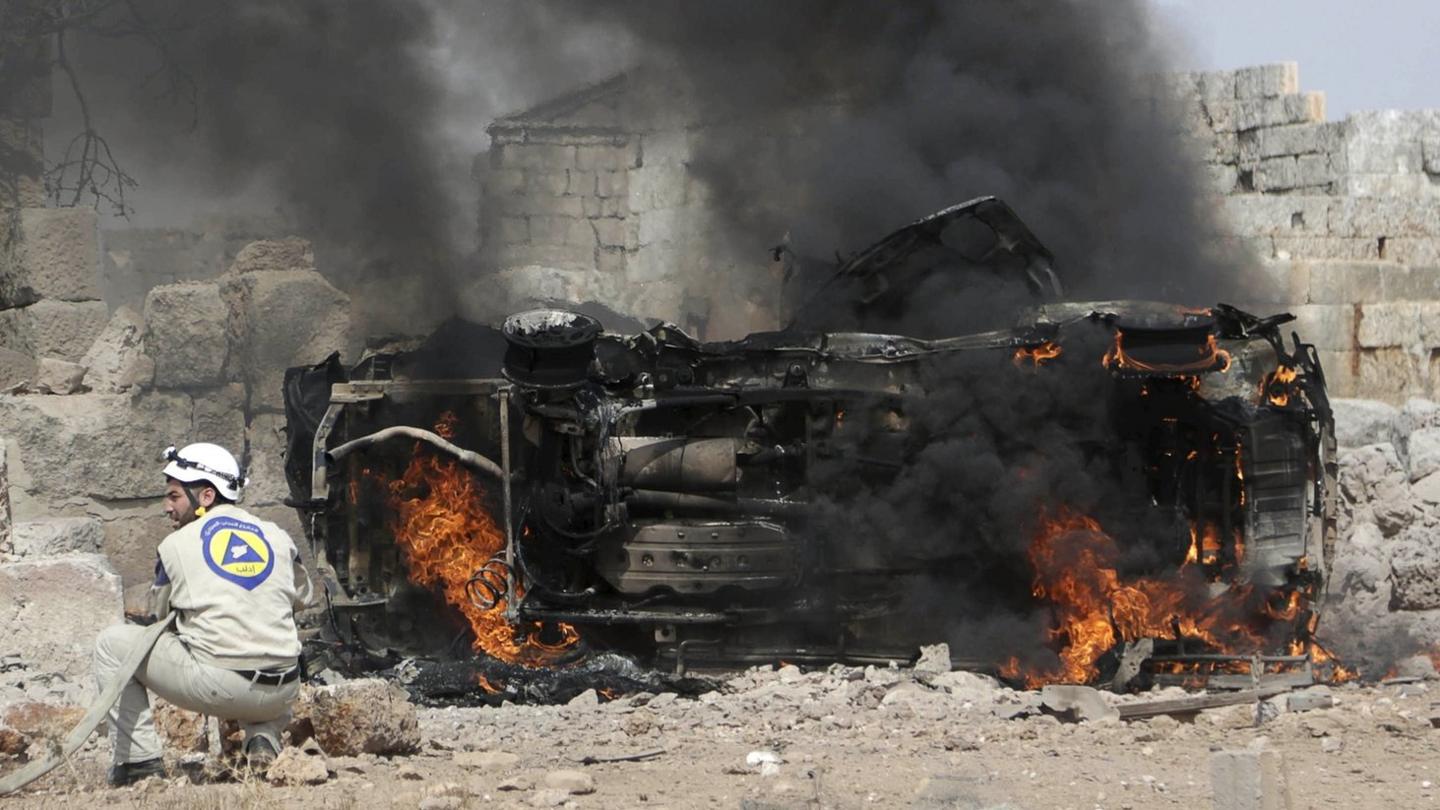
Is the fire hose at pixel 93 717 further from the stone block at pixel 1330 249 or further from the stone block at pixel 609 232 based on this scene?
the stone block at pixel 609 232

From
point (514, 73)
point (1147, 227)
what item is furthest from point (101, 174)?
point (1147, 227)

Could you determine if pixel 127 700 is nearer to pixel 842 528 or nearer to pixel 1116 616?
pixel 842 528

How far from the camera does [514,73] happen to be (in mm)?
16484

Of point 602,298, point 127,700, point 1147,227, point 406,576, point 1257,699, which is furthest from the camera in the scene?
point 602,298

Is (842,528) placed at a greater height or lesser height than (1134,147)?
lesser

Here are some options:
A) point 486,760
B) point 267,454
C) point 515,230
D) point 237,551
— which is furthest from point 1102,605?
point 515,230

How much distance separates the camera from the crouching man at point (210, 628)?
678 cm

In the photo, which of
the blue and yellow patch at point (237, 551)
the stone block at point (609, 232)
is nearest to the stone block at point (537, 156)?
the stone block at point (609, 232)

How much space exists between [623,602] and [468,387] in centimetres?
169

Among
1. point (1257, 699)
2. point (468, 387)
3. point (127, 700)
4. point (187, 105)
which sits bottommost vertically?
point (1257, 699)

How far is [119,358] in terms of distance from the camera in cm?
1274

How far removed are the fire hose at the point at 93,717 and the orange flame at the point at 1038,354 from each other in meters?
5.29

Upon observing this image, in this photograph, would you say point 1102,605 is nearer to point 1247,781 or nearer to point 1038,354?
point 1038,354

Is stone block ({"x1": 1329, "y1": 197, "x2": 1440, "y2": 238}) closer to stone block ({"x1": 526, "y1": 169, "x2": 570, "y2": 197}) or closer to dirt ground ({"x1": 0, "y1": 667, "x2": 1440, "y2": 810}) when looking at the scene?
dirt ground ({"x1": 0, "y1": 667, "x2": 1440, "y2": 810})
